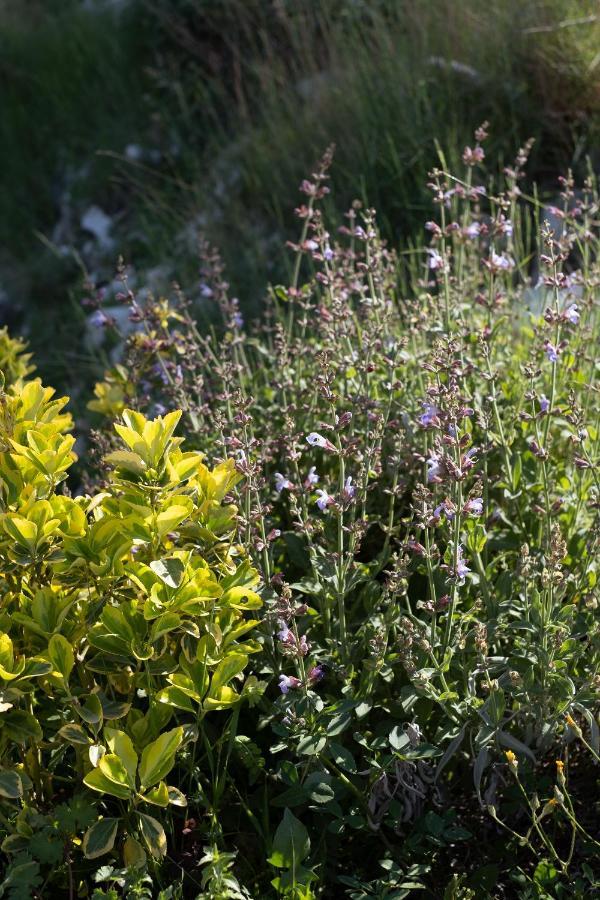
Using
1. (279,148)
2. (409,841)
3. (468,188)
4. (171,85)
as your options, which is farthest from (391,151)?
(409,841)

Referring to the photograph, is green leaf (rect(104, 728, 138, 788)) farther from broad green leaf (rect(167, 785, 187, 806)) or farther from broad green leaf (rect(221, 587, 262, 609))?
broad green leaf (rect(221, 587, 262, 609))

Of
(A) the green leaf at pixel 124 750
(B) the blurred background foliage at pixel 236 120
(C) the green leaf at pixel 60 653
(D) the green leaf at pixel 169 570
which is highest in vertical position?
(D) the green leaf at pixel 169 570

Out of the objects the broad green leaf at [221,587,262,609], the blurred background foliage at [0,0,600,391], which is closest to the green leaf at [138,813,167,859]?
the broad green leaf at [221,587,262,609]

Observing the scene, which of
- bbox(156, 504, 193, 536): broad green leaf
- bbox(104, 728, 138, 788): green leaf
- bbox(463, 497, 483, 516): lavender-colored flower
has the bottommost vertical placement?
bbox(104, 728, 138, 788): green leaf

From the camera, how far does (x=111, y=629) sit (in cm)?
182

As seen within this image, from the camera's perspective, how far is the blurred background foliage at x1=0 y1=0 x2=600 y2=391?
4.81 metres

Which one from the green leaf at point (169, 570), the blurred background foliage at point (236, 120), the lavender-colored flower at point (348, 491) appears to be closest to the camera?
the green leaf at point (169, 570)

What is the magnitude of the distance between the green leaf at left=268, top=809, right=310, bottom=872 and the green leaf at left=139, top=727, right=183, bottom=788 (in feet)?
0.83

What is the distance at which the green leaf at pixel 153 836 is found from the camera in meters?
1.82

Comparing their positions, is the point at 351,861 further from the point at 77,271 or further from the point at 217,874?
the point at 77,271

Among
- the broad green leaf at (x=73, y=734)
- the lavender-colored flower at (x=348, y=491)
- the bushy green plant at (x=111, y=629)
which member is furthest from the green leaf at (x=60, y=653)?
the lavender-colored flower at (x=348, y=491)

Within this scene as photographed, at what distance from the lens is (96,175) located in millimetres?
6938

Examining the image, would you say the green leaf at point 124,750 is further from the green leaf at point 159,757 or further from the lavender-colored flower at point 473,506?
the lavender-colored flower at point 473,506

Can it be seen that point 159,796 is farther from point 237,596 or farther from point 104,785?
point 237,596
